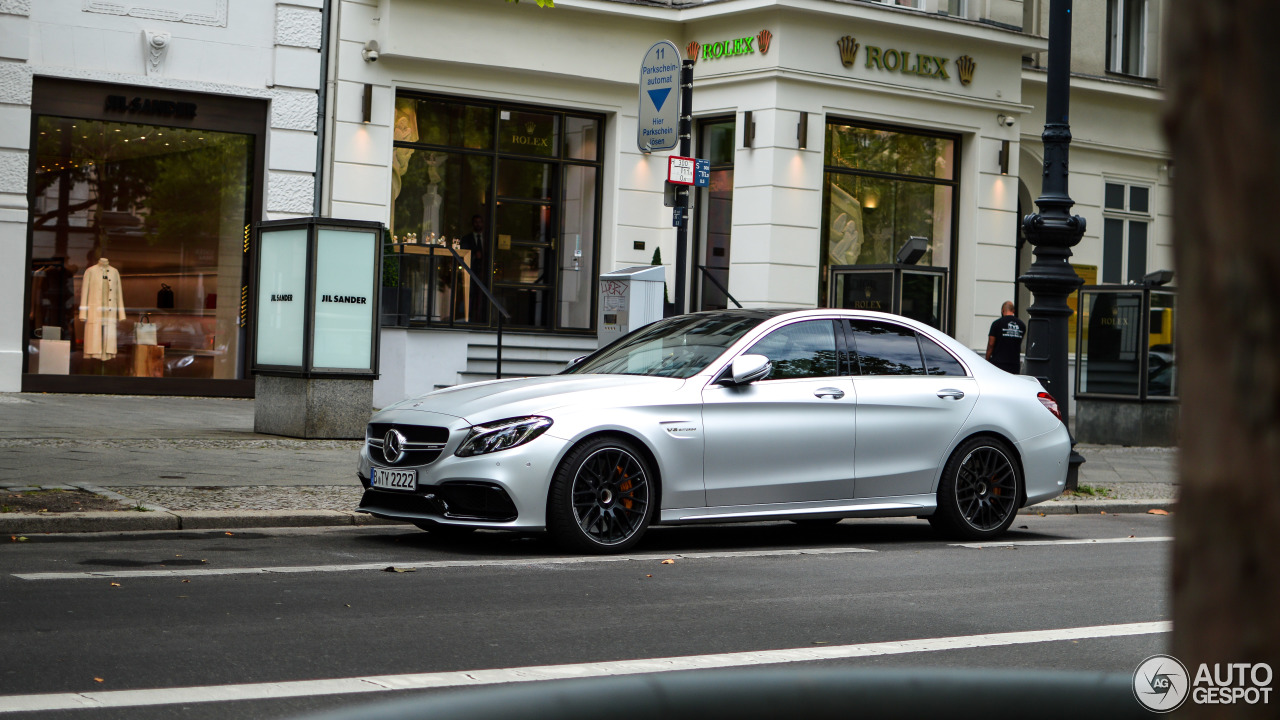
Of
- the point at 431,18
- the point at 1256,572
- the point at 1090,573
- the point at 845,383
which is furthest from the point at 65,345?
the point at 1256,572

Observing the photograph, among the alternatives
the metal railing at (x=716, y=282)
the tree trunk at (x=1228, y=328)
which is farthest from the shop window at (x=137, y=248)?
the tree trunk at (x=1228, y=328)

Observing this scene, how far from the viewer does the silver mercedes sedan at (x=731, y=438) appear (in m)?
8.49

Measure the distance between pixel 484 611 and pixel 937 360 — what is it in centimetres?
465

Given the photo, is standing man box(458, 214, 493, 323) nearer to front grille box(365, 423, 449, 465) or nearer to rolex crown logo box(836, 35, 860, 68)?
rolex crown logo box(836, 35, 860, 68)

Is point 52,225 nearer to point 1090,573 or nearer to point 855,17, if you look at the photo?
point 855,17

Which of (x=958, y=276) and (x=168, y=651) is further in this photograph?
(x=958, y=276)

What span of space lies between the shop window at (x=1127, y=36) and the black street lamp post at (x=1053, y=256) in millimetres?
14512

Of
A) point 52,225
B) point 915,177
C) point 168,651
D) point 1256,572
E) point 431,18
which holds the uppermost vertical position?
point 431,18

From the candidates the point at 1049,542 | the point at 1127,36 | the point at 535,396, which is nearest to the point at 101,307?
the point at 535,396

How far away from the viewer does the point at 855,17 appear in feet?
69.6

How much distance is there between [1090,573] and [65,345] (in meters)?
15.0

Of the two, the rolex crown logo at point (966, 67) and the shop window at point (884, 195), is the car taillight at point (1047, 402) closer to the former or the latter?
the shop window at point (884, 195)

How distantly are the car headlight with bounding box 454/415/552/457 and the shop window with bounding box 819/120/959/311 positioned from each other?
46.7 ft

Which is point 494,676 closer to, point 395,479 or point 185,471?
point 395,479
